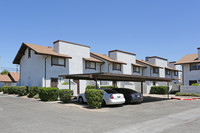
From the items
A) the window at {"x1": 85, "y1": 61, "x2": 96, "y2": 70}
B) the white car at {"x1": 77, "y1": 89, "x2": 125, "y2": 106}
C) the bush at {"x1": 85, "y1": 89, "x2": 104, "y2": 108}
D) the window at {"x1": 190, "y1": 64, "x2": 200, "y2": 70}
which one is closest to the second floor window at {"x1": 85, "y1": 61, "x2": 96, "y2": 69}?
the window at {"x1": 85, "y1": 61, "x2": 96, "y2": 70}

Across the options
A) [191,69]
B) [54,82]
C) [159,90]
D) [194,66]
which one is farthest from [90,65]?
[194,66]

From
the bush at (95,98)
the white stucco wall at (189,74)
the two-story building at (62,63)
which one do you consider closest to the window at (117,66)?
the two-story building at (62,63)

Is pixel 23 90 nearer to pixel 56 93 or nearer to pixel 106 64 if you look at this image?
pixel 56 93

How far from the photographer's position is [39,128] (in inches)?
313

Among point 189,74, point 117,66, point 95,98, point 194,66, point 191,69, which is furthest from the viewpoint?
point 117,66

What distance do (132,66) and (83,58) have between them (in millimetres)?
12666

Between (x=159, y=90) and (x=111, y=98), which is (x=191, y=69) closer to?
(x=159, y=90)

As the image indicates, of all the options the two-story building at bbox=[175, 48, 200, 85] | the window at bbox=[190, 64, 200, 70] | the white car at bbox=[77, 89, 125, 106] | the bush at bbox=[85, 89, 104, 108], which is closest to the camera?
the bush at bbox=[85, 89, 104, 108]

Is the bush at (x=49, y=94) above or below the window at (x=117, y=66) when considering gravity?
below

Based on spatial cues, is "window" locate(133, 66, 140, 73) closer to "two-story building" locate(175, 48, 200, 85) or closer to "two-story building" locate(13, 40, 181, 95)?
"two-story building" locate(13, 40, 181, 95)

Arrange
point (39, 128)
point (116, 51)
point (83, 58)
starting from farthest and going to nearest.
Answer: point (116, 51) < point (83, 58) < point (39, 128)

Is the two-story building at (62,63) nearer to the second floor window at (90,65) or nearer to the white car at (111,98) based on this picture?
the second floor window at (90,65)

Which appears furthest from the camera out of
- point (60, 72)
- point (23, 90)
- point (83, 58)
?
point (83, 58)

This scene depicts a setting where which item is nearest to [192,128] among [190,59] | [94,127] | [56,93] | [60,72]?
[94,127]
